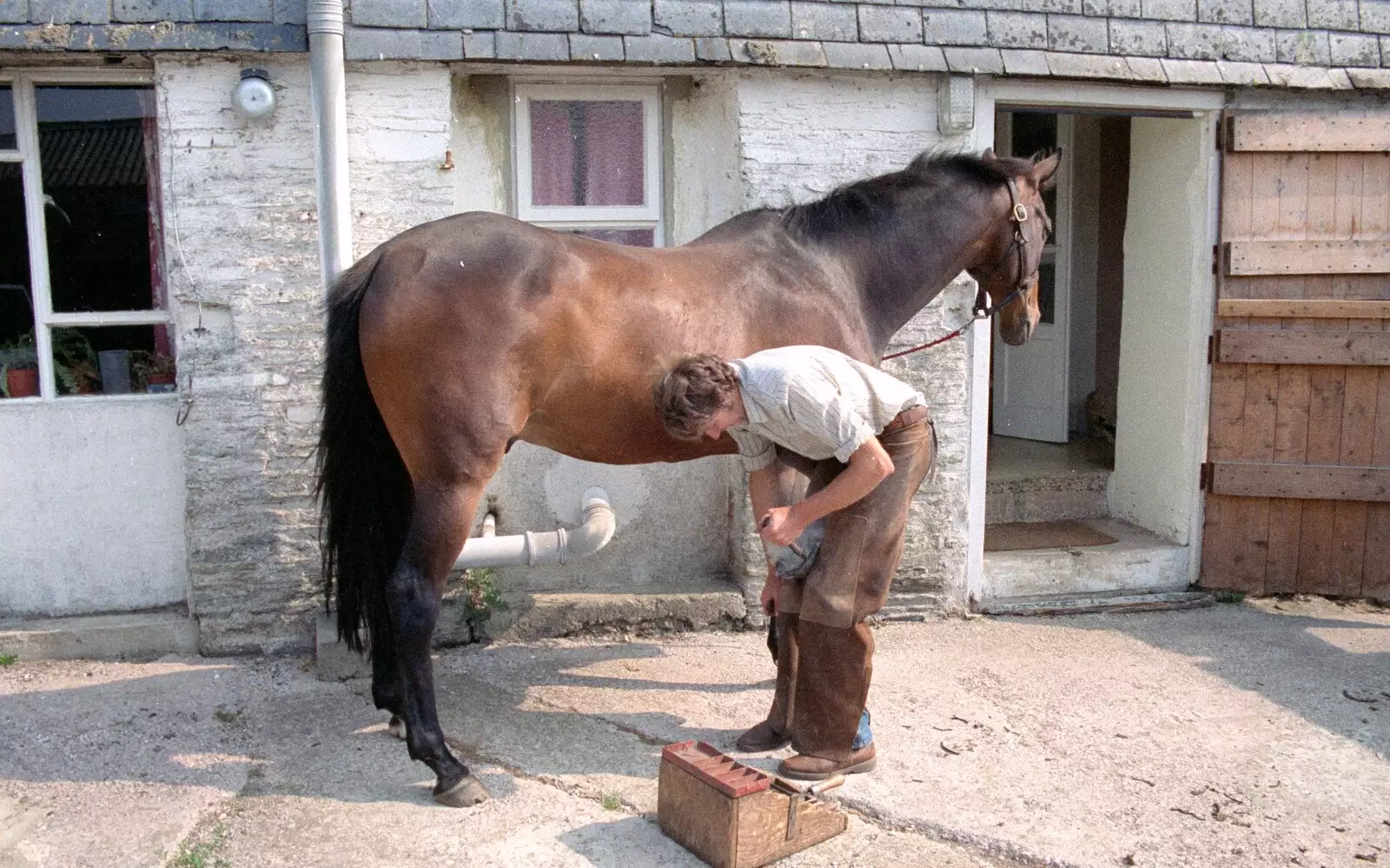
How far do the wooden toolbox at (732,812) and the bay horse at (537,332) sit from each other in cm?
71

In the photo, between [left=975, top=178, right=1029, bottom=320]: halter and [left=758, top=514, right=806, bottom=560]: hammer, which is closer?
[left=758, top=514, right=806, bottom=560]: hammer

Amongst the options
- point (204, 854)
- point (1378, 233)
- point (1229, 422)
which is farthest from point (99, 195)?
point (1378, 233)

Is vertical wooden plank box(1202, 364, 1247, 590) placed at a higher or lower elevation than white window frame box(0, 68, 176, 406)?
lower

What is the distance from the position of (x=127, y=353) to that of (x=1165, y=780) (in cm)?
470

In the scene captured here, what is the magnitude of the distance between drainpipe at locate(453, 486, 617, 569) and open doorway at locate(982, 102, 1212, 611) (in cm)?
221

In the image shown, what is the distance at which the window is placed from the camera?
548 cm

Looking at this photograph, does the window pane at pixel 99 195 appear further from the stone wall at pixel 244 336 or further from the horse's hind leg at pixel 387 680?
the horse's hind leg at pixel 387 680

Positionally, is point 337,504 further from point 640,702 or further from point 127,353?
point 127,353

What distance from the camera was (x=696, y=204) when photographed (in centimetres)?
561

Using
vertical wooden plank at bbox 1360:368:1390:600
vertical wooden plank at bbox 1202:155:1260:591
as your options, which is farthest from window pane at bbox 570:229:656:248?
vertical wooden plank at bbox 1360:368:1390:600

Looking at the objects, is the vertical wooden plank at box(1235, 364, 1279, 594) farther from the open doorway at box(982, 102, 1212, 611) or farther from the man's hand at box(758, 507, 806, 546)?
the man's hand at box(758, 507, 806, 546)

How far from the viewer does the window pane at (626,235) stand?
18.4 feet

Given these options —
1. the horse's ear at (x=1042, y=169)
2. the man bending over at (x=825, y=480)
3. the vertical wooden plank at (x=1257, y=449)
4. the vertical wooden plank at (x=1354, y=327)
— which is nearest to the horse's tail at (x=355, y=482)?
the man bending over at (x=825, y=480)

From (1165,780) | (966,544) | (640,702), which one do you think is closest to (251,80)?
(640,702)
